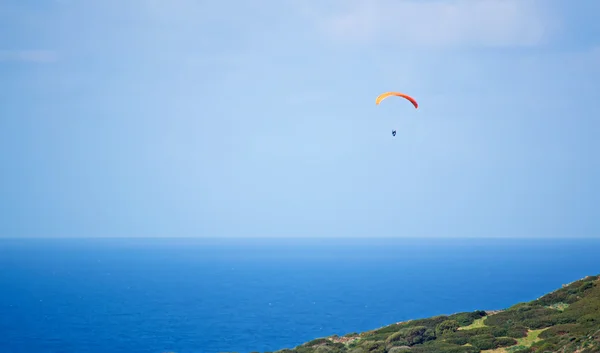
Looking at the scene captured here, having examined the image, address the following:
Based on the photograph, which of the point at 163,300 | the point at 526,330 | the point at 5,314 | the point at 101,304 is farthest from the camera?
the point at 163,300

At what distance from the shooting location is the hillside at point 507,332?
2795cm

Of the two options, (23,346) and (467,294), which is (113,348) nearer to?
(23,346)

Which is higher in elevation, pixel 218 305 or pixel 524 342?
pixel 524 342

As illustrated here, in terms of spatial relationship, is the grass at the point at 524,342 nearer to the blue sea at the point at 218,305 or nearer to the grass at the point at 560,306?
the grass at the point at 560,306

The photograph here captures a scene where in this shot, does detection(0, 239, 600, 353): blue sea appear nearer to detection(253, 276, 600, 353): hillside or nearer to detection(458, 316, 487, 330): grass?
detection(253, 276, 600, 353): hillside

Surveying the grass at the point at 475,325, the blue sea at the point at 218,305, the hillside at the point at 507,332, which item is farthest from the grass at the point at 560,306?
the blue sea at the point at 218,305

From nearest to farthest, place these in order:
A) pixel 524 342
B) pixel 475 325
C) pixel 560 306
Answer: pixel 524 342
pixel 475 325
pixel 560 306

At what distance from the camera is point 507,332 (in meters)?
31.0

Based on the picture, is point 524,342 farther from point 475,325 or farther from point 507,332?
point 475,325

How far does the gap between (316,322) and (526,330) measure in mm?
71991

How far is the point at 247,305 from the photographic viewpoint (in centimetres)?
12594

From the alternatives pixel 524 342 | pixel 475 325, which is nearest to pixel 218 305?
pixel 475 325

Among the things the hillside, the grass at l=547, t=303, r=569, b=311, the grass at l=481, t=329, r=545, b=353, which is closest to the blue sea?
the hillside

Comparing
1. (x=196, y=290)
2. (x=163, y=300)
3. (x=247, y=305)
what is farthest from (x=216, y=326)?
(x=196, y=290)
